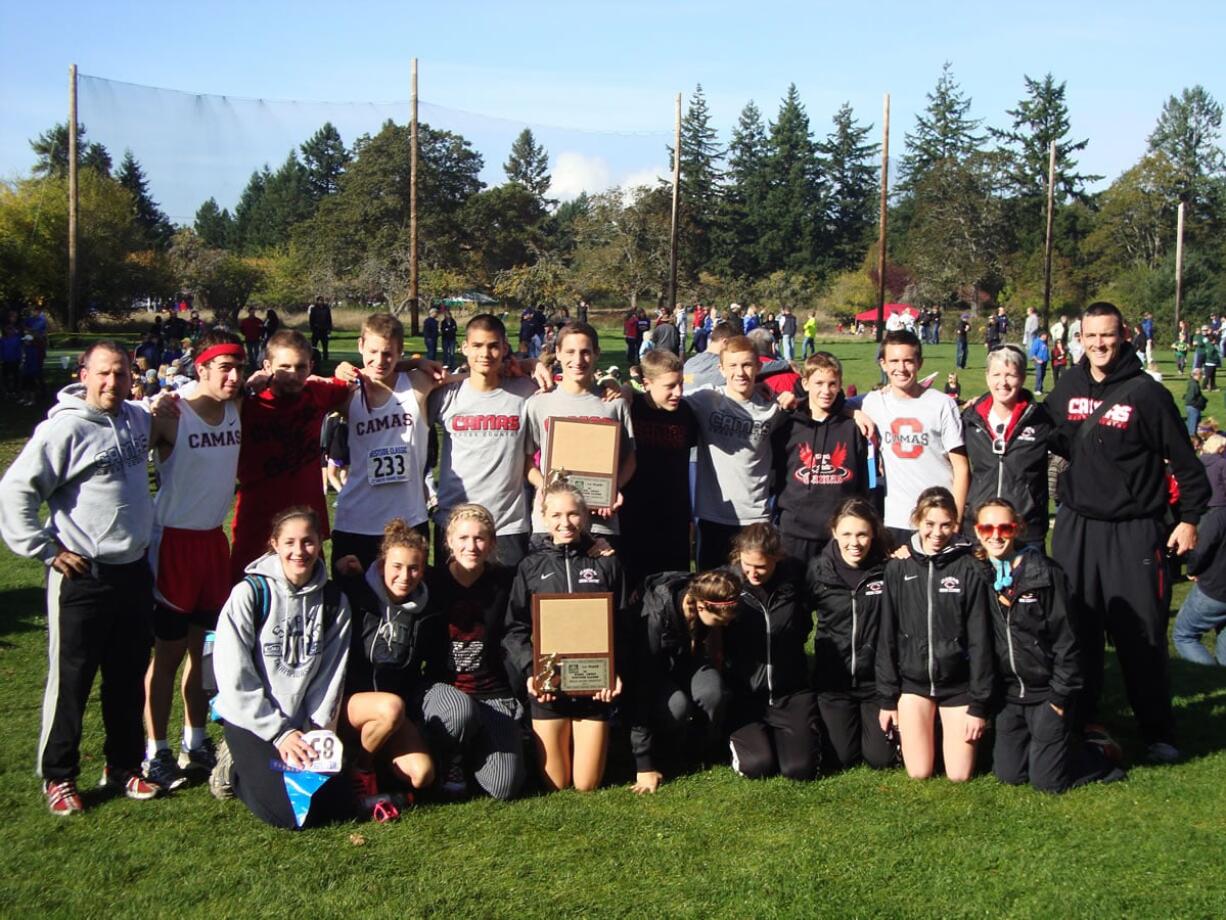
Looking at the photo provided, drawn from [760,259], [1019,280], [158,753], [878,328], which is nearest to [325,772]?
[158,753]

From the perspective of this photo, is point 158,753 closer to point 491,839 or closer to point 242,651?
point 242,651

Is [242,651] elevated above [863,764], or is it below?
above

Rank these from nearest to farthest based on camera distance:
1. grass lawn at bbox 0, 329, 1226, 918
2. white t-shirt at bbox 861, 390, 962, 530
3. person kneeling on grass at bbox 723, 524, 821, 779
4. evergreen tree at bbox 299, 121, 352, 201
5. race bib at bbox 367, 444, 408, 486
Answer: grass lawn at bbox 0, 329, 1226, 918 → person kneeling on grass at bbox 723, 524, 821, 779 → race bib at bbox 367, 444, 408, 486 → white t-shirt at bbox 861, 390, 962, 530 → evergreen tree at bbox 299, 121, 352, 201

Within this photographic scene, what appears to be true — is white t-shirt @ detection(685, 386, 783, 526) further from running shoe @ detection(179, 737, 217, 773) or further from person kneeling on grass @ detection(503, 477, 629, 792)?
running shoe @ detection(179, 737, 217, 773)

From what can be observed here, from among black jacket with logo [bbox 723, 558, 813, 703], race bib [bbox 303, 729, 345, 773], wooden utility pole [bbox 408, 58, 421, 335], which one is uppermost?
wooden utility pole [bbox 408, 58, 421, 335]

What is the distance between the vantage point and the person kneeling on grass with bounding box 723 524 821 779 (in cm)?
569

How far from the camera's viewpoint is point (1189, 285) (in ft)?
164

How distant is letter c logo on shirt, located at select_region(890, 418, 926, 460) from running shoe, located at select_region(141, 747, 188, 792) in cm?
388

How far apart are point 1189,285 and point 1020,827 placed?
168 ft

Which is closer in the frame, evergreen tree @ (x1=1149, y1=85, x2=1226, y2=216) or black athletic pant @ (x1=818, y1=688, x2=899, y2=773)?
black athletic pant @ (x1=818, y1=688, x2=899, y2=773)

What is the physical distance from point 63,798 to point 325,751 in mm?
1171

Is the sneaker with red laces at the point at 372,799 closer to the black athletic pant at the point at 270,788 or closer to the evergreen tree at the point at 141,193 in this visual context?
the black athletic pant at the point at 270,788

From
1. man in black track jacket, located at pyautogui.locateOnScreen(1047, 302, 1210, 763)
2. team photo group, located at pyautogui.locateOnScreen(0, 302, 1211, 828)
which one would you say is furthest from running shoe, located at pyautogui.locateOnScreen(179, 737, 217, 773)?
man in black track jacket, located at pyautogui.locateOnScreen(1047, 302, 1210, 763)

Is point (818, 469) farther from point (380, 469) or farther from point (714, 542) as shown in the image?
point (380, 469)
